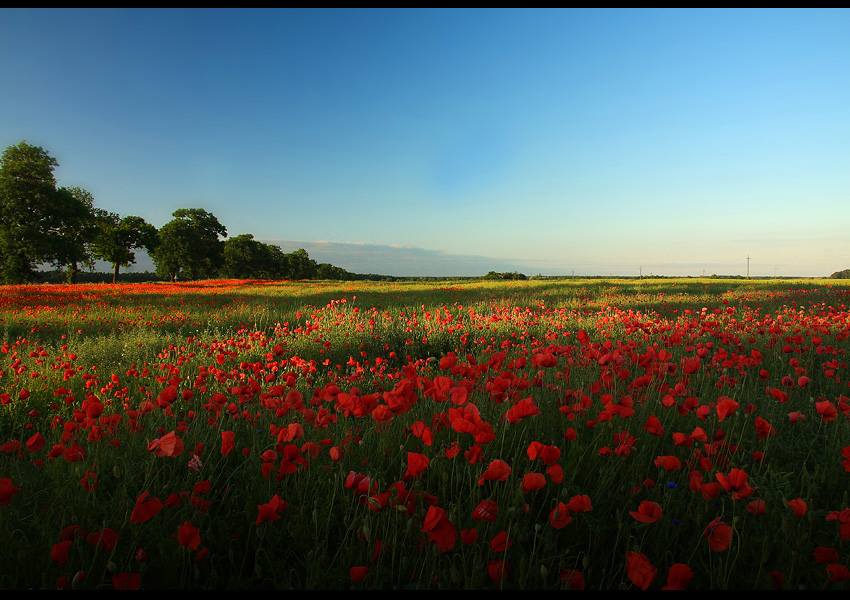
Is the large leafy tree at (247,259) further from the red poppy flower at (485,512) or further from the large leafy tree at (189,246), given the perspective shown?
the red poppy flower at (485,512)

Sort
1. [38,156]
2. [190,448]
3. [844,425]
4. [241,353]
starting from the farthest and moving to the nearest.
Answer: [38,156] < [241,353] < [844,425] < [190,448]

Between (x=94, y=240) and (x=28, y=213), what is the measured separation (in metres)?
7.68

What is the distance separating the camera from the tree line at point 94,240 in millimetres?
32344

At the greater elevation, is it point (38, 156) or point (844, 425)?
point (38, 156)

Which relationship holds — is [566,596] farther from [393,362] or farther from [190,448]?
[393,362]

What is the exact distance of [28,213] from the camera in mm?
33188

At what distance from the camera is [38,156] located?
34.2m

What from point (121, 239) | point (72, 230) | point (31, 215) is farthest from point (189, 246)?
point (31, 215)

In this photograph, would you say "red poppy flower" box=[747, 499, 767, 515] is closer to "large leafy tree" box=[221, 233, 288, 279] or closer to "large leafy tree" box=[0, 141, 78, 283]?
"large leafy tree" box=[0, 141, 78, 283]

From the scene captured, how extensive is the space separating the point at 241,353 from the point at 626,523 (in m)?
5.29

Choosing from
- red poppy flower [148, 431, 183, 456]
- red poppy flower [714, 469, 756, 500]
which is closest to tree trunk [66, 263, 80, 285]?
red poppy flower [148, 431, 183, 456]

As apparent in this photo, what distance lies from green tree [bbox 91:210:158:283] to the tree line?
0.32 feet
